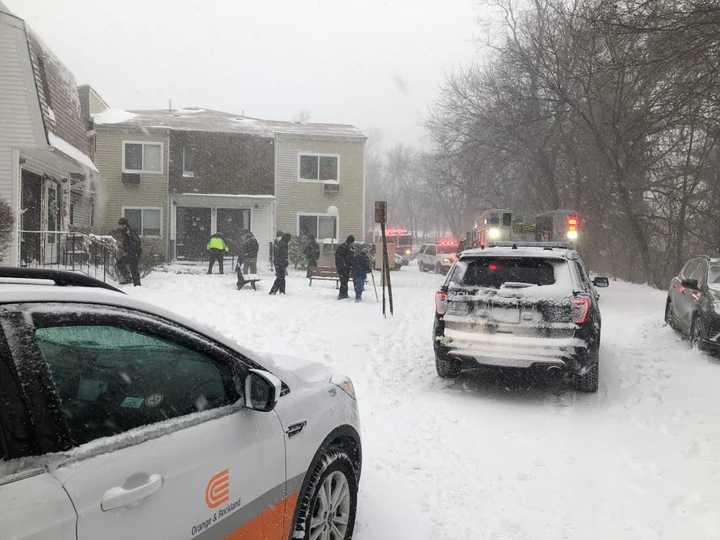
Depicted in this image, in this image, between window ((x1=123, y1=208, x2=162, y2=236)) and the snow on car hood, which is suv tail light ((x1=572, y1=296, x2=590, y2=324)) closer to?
the snow on car hood

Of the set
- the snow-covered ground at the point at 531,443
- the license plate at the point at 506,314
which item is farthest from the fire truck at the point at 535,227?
the license plate at the point at 506,314

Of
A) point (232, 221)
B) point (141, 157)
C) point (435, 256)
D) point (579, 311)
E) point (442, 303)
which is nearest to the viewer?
point (579, 311)

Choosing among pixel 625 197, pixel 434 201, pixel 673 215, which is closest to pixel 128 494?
pixel 625 197

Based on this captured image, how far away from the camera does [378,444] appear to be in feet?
17.9

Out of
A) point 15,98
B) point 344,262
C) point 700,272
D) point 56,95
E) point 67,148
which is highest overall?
point 56,95

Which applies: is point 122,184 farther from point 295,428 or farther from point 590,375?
point 295,428

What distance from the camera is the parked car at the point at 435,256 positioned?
31.3 metres

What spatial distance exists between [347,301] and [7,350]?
524 inches

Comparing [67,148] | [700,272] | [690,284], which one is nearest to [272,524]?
[690,284]

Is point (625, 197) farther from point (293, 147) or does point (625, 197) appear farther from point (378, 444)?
point (378, 444)

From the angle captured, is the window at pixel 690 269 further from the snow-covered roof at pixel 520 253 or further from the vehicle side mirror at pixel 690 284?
the snow-covered roof at pixel 520 253

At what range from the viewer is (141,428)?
216cm

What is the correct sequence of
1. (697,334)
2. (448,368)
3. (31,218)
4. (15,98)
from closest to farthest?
1. (448,368)
2. (697,334)
3. (15,98)
4. (31,218)

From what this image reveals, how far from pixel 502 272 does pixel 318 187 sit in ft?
72.7
